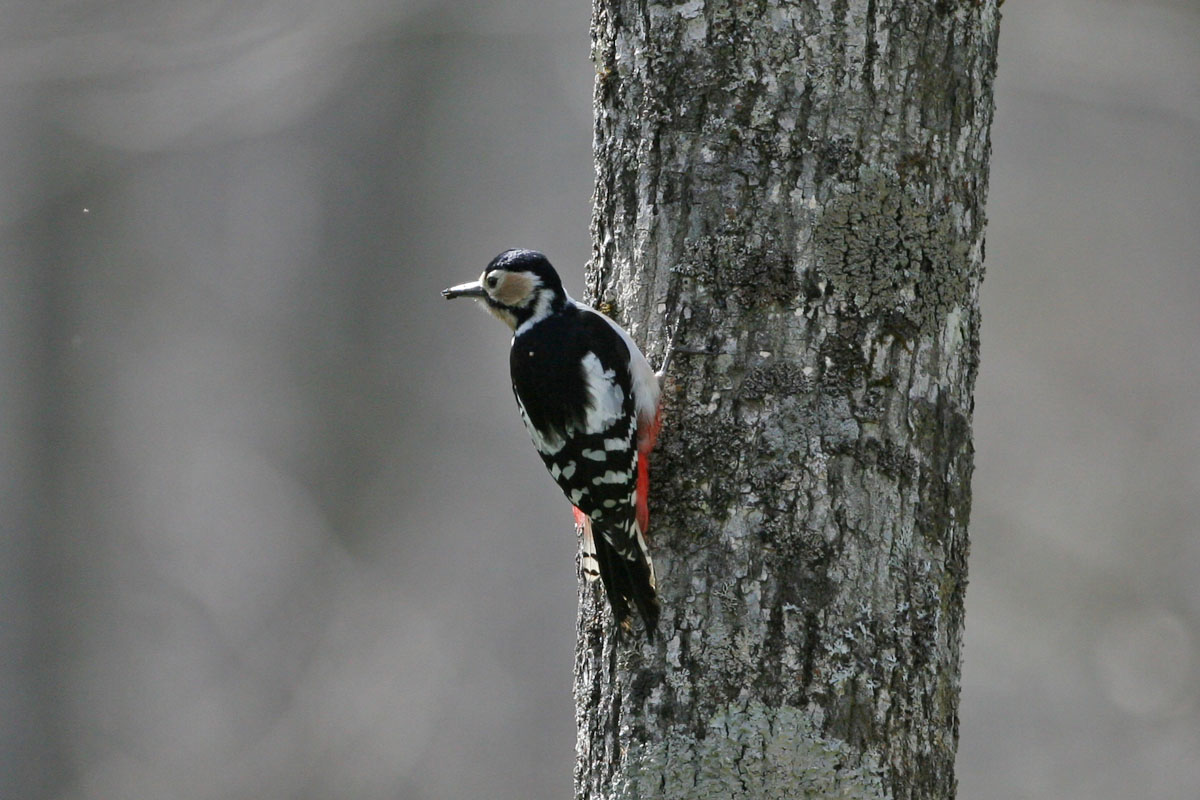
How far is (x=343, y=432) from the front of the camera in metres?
10.4

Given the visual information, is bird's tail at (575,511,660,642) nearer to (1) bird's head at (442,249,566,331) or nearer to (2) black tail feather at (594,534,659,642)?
(2) black tail feather at (594,534,659,642)

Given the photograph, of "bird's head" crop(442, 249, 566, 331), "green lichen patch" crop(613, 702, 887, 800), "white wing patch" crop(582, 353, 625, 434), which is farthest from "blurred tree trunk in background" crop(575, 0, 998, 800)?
"bird's head" crop(442, 249, 566, 331)

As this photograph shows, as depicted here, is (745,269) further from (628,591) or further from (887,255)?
(628,591)

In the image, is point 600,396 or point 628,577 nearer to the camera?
point 628,577

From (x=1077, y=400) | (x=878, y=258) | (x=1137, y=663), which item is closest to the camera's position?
(x=878, y=258)

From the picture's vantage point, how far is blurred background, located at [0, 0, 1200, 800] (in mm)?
9711

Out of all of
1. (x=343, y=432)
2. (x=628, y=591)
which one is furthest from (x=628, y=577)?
(x=343, y=432)

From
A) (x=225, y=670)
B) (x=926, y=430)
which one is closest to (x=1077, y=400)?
(x=225, y=670)

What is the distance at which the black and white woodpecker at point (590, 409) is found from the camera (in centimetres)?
274

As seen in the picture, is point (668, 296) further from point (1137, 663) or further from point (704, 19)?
point (1137, 663)

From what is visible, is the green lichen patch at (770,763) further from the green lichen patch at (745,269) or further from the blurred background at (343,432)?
the blurred background at (343,432)

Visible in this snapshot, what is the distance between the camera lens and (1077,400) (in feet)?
32.7

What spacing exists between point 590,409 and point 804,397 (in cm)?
75

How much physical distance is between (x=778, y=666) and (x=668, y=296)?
2.58 ft
